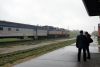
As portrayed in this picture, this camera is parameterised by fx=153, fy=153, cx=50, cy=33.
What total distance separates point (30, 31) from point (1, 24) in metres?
11.0

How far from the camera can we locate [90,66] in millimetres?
7199

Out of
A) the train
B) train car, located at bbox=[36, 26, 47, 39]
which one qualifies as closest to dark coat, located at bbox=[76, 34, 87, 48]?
the train

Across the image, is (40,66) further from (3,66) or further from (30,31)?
(30,31)

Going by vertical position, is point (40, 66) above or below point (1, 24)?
below

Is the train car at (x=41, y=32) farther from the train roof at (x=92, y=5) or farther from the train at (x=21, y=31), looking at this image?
the train roof at (x=92, y=5)

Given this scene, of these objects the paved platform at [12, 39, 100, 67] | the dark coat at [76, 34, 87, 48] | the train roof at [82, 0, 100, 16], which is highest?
the train roof at [82, 0, 100, 16]

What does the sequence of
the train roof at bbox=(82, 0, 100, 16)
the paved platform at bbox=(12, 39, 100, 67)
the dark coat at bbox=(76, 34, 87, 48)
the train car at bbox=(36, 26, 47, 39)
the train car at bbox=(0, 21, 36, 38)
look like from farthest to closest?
the train car at bbox=(36, 26, 47, 39), the train car at bbox=(0, 21, 36, 38), the train roof at bbox=(82, 0, 100, 16), the dark coat at bbox=(76, 34, 87, 48), the paved platform at bbox=(12, 39, 100, 67)

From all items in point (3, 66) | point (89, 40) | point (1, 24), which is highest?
point (1, 24)

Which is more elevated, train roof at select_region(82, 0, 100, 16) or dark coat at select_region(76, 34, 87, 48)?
train roof at select_region(82, 0, 100, 16)

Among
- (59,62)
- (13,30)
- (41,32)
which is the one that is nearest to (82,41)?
(59,62)

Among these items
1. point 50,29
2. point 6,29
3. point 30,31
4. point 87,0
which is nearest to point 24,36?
point 30,31

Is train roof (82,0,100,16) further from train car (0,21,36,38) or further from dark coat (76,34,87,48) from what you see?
train car (0,21,36,38)

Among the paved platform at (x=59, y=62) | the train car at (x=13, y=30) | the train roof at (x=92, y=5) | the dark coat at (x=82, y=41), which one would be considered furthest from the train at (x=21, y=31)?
the dark coat at (x=82, y=41)

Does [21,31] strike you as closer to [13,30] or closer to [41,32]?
[13,30]
